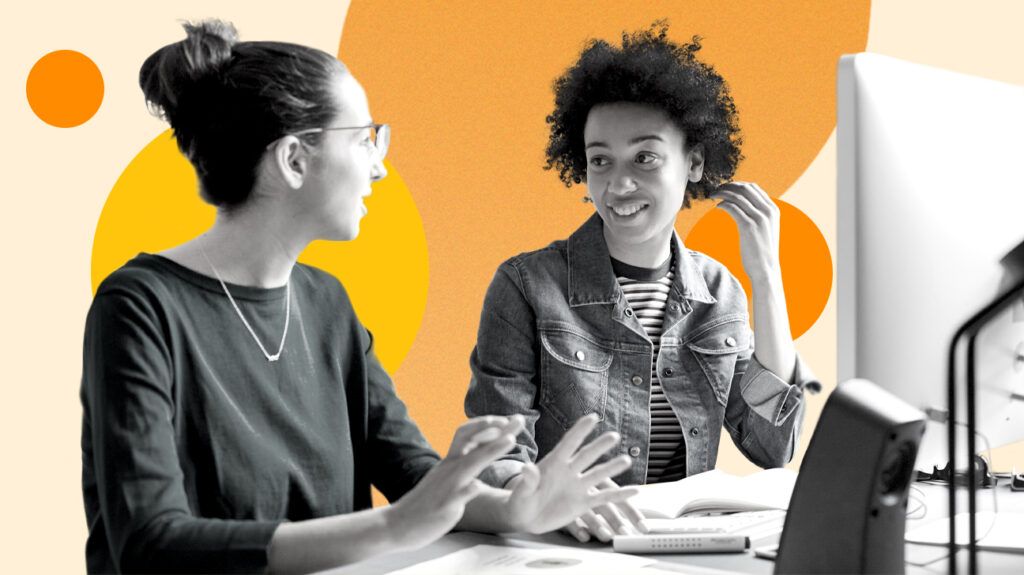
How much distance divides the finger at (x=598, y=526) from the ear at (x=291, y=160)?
2.04ft

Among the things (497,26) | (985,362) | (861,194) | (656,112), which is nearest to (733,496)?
(985,362)

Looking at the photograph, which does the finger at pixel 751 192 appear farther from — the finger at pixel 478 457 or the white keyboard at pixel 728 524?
the finger at pixel 478 457

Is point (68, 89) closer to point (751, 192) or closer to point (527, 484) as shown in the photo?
point (751, 192)

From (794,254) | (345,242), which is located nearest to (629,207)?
(345,242)

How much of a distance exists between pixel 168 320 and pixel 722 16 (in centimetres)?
252

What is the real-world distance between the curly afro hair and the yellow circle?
0.91m

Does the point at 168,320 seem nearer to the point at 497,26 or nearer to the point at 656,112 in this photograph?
the point at 656,112

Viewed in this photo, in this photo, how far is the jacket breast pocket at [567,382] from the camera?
6.87 ft

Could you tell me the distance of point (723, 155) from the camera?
7.80 feet

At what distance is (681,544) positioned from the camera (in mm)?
1433

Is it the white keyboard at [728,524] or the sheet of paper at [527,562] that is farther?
the white keyboard at [728,524]

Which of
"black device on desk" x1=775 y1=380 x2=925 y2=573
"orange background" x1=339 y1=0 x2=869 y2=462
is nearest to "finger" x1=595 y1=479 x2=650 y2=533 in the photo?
"black device on desk" x1=775 y1=380 x2=925 y2=573

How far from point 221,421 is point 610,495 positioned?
531 mm

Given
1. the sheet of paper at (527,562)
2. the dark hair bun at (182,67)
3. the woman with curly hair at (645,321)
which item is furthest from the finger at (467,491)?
the woman with curly hair at (645,321)
